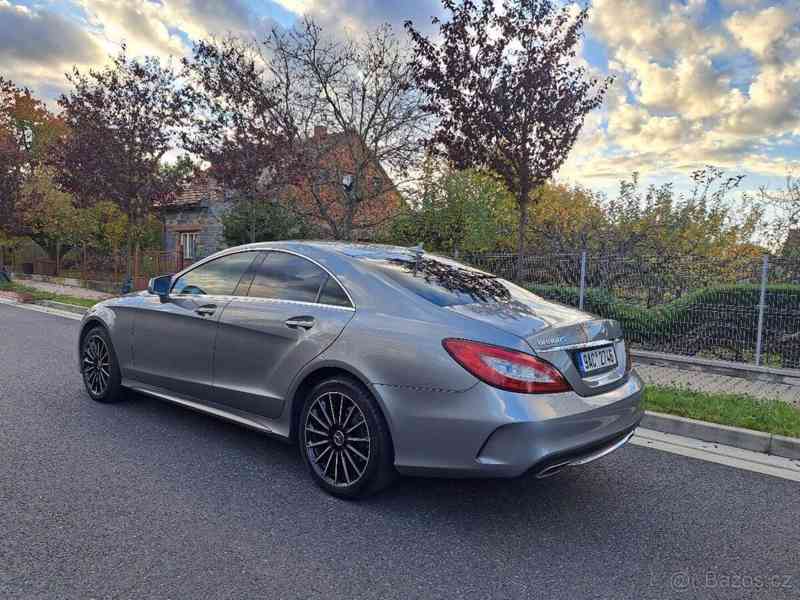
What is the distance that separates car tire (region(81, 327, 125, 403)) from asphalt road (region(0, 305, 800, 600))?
2.50ft

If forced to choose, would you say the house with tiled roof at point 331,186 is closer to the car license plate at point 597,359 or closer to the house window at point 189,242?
the house window at point 189,242

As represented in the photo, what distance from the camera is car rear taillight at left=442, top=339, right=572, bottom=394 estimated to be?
2.83 m

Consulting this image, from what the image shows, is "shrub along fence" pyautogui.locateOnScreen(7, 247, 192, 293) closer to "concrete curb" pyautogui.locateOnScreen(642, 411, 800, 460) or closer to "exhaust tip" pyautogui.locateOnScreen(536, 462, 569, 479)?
"concrete curb" pyautogui.locateOnScreen(642, 411, 800, 460)

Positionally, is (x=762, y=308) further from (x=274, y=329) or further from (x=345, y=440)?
(x=274, y=329)

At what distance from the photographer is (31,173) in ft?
92.2

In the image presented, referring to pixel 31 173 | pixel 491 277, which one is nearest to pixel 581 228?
pixel 491 277

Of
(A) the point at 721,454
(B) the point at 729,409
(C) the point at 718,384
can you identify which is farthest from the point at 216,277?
(C) the point at 718,384

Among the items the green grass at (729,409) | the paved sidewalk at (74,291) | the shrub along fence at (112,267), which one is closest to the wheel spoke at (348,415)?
the green grass at (729,409)

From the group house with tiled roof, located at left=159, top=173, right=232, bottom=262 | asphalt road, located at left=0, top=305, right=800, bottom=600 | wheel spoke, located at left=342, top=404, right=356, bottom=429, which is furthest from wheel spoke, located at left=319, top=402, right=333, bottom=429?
house with tiled roof, located at left=159, top=173, right=232, bottom=262

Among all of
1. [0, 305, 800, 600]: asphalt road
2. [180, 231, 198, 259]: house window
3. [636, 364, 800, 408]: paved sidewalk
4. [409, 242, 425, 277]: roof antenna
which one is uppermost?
[180, 231, 198, 259]: house window

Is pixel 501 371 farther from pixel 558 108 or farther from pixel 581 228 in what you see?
pixel 581 228

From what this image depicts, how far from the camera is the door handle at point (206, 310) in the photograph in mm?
4148

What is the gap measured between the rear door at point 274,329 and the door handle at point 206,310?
13 cm

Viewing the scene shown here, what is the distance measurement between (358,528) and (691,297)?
21.7 feet
